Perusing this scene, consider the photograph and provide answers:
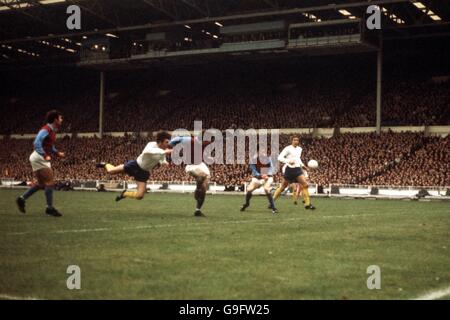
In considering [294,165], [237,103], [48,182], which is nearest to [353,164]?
[237,103]

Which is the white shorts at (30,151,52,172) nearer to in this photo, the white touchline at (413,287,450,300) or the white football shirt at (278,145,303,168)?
the white football shirt at (278,145,303,168)

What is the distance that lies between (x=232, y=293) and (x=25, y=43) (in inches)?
2199

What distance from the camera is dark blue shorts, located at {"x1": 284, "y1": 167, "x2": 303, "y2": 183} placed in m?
18.3

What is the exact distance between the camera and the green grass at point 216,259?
18.2ft

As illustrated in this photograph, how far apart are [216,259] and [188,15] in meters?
40.1

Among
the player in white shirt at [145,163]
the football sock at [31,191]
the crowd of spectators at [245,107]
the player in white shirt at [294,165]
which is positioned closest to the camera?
the football sock at [31,191]

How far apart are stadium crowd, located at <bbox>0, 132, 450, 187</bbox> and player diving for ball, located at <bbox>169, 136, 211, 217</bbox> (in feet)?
69.0

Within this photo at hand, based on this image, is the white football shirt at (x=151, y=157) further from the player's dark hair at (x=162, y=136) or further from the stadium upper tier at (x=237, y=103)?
the stadium upper tier at (x=237, y=103)

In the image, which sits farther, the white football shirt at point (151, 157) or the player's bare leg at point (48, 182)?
the white football shirt at point (151, 157)

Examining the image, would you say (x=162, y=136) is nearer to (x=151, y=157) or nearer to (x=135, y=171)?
(x=151, y=157)

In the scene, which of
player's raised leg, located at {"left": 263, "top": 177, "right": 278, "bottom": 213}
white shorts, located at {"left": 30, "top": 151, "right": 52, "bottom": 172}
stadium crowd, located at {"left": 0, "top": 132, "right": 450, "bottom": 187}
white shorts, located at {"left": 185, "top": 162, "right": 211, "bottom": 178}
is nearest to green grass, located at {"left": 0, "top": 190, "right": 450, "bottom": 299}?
white shorts, located at {"left": 30, "top": 151, "right": 52, "bottom": 172}

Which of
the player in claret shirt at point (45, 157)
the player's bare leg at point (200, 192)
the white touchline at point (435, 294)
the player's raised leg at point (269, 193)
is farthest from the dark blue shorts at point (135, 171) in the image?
the white touchline at point (435, 294)

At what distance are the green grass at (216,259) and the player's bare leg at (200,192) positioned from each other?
247cm

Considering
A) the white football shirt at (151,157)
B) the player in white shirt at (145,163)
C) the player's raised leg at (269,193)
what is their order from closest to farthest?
the white football shirt at (151,157), the player in white shirt at (145,163), the player's raised leg at (269,193)
